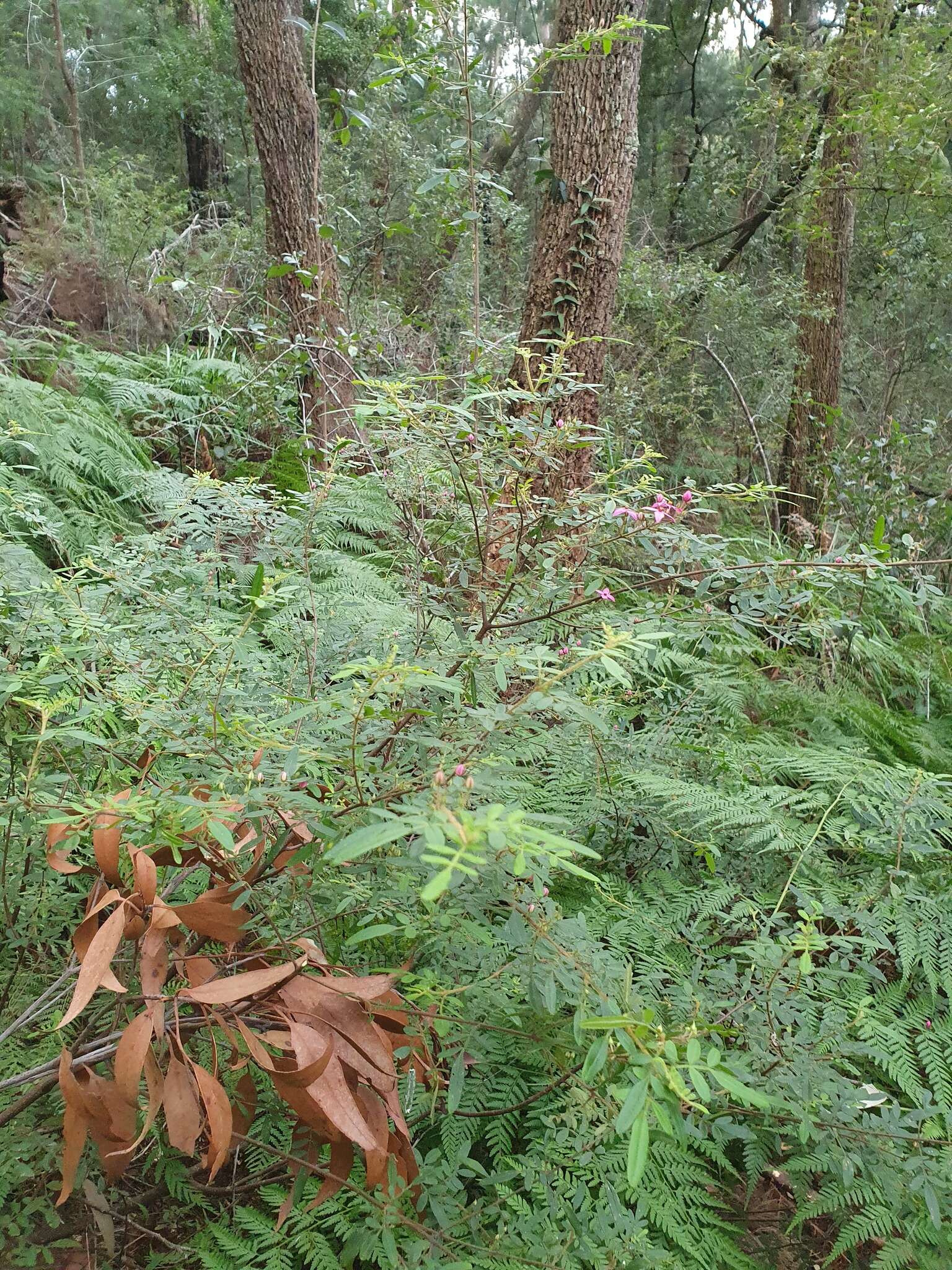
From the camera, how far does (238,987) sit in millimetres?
907

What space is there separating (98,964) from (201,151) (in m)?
12.6

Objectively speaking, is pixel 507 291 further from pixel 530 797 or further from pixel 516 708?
pixel 516 708

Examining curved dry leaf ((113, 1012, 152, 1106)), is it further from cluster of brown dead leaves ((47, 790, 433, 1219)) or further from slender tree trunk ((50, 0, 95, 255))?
slender tree trunk ((50, 0, 95, 255))

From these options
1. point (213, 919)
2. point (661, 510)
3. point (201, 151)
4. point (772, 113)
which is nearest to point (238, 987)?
point (213, 919)

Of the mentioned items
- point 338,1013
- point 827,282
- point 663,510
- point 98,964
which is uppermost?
point 827,282

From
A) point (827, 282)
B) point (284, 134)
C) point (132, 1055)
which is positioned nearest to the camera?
point (132, 1055)

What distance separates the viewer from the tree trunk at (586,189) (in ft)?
10.1

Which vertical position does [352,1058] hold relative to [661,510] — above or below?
below

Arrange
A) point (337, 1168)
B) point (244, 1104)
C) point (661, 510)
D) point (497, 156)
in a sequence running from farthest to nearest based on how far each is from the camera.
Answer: point (497, 156)
point (661, 510)
point (244, 1104)
point (337, 1168)

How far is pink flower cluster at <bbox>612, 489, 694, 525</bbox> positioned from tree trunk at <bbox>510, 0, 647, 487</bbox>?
1622 millimetres

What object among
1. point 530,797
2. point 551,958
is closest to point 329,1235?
point 551,958

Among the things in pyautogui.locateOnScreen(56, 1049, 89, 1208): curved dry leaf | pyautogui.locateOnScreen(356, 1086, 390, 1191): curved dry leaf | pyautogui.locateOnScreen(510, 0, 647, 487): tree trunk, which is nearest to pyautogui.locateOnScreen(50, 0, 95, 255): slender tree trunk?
pyautogui.locateOnScreen(510, 0, 647, 487): tree trunk

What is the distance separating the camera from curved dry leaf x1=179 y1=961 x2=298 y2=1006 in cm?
89

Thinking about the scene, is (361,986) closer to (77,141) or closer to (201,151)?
(77,141)
